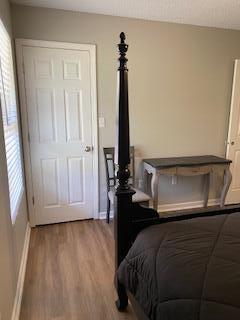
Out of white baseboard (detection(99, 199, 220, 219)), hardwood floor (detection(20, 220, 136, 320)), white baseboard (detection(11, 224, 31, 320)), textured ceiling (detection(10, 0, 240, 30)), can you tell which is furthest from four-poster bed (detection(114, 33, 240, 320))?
white baseboard (detection(99, 199, 220, 219))

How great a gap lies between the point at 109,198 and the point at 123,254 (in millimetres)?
1308

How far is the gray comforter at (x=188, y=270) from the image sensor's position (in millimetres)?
973

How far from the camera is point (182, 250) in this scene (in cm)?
126

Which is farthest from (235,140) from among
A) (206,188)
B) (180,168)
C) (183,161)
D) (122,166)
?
(122,166)

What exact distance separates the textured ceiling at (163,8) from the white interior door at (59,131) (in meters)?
0.44

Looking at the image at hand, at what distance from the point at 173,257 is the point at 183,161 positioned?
2048mm

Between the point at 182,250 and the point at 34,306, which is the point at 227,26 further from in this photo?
the point at 34,306

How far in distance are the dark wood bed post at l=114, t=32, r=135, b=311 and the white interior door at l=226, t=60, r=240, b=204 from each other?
2.41 metres

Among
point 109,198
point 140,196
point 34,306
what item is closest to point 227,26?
point 140,196

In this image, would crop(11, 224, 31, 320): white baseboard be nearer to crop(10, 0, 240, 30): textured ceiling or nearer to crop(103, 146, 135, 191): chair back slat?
crop(103, 146, 135, 191): chair back slat

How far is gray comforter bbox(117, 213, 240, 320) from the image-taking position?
0.97 m

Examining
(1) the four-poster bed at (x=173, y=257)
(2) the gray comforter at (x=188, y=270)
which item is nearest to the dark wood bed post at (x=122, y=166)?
(1) the four-poster bed at (x=173, y=257)

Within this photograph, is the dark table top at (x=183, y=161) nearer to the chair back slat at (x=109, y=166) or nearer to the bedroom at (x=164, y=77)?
the bedroom at (x=164, y=77)

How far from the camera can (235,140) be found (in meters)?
3.54
